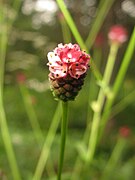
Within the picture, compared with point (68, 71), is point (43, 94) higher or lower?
lower

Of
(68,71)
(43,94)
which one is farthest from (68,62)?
(43,94)

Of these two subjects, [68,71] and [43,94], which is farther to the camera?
[43,94]

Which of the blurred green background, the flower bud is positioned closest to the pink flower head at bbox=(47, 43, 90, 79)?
the flower bud

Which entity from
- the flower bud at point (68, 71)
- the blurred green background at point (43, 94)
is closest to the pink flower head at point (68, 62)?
the flower bud at point (68, 71)

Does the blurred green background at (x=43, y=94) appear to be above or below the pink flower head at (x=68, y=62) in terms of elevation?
below

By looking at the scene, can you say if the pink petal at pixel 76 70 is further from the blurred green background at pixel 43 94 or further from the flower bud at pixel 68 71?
the blurred green background at pixel 43 94

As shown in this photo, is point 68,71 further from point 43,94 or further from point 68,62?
point 43,94

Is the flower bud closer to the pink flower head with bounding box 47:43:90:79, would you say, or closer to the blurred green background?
the pink flower head with bounding box 47:43:90:79
